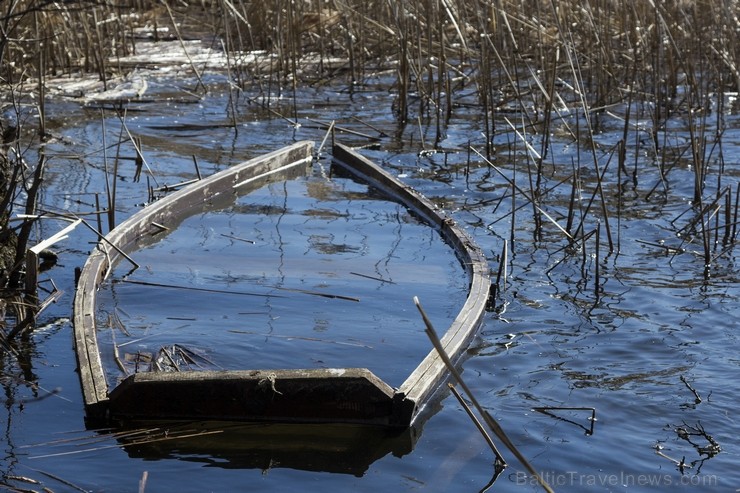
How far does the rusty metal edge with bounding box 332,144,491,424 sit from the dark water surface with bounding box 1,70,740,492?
11cm

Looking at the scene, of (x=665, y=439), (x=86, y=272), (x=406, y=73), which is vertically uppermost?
(x=406, y=73)

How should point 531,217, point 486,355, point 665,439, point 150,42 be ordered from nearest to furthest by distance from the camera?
point 665,439
point 486,355
point 531,217
point 150,42

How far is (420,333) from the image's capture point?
4.53 metres

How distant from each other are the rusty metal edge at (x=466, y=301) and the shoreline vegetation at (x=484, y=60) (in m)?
0.65

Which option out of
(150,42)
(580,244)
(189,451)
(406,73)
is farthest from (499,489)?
(150,42)

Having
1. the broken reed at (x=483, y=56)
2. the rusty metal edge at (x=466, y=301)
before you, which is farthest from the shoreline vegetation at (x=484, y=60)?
the rusty metal edge at (x=466, y=301)

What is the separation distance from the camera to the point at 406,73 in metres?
8.81

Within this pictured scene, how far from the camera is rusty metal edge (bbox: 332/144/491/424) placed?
3.54 metres

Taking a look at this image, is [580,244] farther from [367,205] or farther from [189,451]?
[189,451]

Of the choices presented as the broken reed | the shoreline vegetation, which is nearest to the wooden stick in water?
the shoreline vegetation

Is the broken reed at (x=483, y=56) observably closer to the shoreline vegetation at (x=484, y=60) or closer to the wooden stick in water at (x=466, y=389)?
the shoreline vegetation at (x=484, y=60)

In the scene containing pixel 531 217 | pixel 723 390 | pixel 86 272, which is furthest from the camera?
pixel 531 217

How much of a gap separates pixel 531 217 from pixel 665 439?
3.16 meters

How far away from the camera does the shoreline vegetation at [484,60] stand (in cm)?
744
